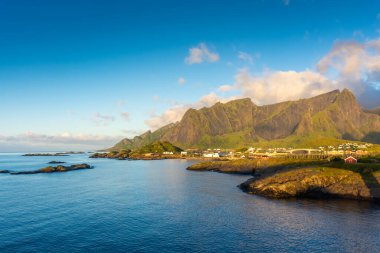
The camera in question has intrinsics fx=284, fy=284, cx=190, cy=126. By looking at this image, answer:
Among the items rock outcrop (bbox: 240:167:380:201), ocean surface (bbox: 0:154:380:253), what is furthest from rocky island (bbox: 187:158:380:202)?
ocean surface (bbox: 0:154:380:253)

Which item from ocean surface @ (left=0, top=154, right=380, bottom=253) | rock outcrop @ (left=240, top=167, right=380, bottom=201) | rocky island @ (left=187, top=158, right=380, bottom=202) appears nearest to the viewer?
ocean surface @ (left=0, top=154, right=380, bottom=253)

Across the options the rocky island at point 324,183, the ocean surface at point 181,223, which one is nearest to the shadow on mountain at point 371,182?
the rocky island at point 324,183

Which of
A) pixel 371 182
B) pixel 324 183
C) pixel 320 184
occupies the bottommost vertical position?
pixel 320 184

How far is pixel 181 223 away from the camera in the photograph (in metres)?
59.7

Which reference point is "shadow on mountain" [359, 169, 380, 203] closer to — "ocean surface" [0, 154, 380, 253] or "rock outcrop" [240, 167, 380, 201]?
"rock outcrop" [240, 167, 380, 201]

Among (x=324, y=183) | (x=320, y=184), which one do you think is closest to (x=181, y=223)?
(x=320, y=184)

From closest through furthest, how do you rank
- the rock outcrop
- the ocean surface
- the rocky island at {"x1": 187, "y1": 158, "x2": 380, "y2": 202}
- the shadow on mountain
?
the ocean surface
the shadow on mountain
the rock outcrop
the rocky island at {"x1": 187, "y1": 158, "x2": 380, "y2": 202}

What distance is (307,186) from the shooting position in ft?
303

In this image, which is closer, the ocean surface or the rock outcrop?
the ocean surface

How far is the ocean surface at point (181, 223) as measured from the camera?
154 ft

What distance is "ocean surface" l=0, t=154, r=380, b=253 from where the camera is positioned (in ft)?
154

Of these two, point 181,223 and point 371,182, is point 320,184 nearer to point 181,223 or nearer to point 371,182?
point 371,182

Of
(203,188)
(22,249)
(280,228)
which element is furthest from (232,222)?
(203,188)

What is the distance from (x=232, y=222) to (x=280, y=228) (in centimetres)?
981
